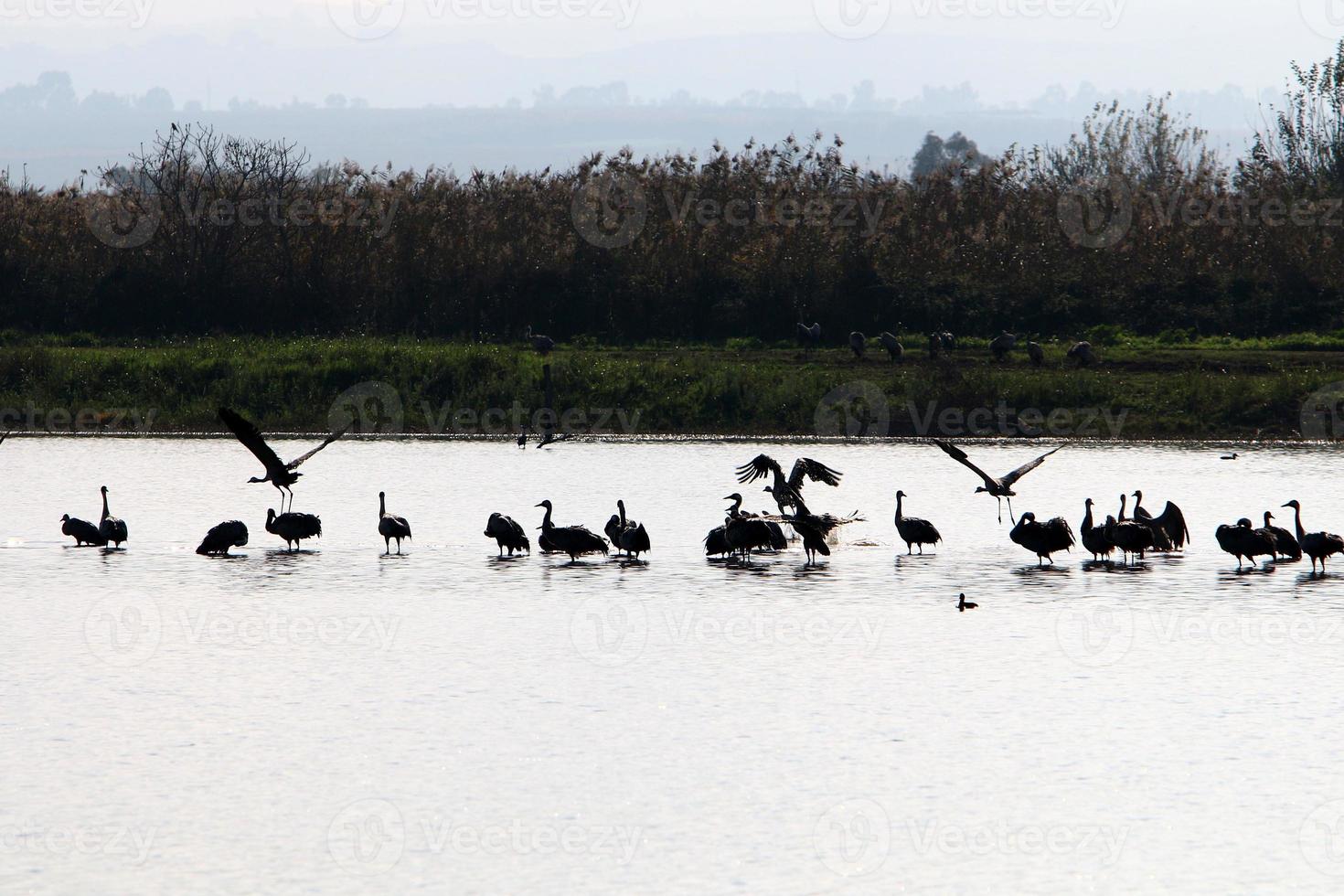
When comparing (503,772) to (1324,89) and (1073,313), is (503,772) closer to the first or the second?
(1073,313)

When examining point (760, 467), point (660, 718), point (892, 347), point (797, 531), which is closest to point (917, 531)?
point (797, 531)

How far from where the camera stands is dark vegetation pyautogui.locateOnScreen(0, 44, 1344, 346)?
126ft

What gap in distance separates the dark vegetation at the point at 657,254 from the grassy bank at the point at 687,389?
9.09 ft

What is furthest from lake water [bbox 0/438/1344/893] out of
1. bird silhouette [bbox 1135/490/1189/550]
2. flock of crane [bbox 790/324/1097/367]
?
flock of crane [bbox 790/324/1097/367]

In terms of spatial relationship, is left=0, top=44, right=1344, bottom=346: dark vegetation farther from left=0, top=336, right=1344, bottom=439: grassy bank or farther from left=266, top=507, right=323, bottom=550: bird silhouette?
left=266, top=507, right=323, bottom=550: bird silhouette

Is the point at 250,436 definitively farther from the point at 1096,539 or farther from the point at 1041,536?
the point at 1096,539

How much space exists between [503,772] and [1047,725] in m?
3.69

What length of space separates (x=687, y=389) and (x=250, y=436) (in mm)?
17512

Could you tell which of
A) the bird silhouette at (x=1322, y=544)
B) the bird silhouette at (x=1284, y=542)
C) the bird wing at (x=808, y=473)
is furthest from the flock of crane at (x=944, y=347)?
Answer: the bird silhouette at (x=1322, y=544)

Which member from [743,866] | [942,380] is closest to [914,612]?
[743,866]

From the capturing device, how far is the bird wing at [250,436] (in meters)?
15.8

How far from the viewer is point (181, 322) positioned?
39250mm

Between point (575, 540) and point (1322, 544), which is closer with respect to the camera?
point (1322, 544)

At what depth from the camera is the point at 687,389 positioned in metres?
33.7
